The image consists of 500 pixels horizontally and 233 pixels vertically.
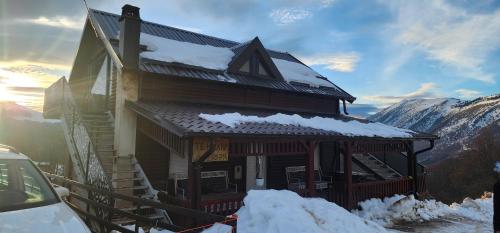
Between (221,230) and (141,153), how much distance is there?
7.79 m

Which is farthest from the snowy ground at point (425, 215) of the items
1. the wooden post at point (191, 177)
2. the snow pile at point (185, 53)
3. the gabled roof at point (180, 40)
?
the snow pile at point (185, 53)

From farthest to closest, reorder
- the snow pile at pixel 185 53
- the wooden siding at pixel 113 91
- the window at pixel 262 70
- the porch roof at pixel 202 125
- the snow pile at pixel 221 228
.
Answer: the window at pixel 262 70, the snow pile at pixel 185 53, the wooden siding at pixel 113 91, the porch roof at pixel 202 125, the snow pile at pixel 221 228

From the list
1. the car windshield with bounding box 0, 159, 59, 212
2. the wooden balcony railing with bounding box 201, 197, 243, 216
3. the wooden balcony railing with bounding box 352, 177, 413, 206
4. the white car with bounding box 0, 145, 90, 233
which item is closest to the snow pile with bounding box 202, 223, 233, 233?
the white car with bounding box 0, 145, 90, 233

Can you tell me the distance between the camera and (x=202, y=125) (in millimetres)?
9758

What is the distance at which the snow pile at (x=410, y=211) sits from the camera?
13.2m

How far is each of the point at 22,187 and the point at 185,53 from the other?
10115 mm

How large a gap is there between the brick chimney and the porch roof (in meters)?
1.33

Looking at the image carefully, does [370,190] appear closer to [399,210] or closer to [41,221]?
[399,210]

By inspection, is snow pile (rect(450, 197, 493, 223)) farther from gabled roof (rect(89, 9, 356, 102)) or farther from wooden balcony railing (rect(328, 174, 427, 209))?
gabled roof (rect(89, 9, 356, 102))

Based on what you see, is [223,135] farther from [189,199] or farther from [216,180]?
[216,180]

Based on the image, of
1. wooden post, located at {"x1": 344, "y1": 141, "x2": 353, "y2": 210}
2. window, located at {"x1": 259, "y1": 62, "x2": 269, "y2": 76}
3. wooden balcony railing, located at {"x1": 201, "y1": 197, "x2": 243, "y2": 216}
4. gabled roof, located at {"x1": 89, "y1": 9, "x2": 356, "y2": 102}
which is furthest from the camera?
window, located at {"x1": 259, "y1": 62, "x2": 269, "y2": 76}

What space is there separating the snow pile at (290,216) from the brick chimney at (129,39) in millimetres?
6245

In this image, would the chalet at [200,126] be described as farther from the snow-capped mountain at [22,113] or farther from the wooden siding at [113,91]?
the snow-capped mountain at [22,113]

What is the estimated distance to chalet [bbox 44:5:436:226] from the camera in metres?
10.5
